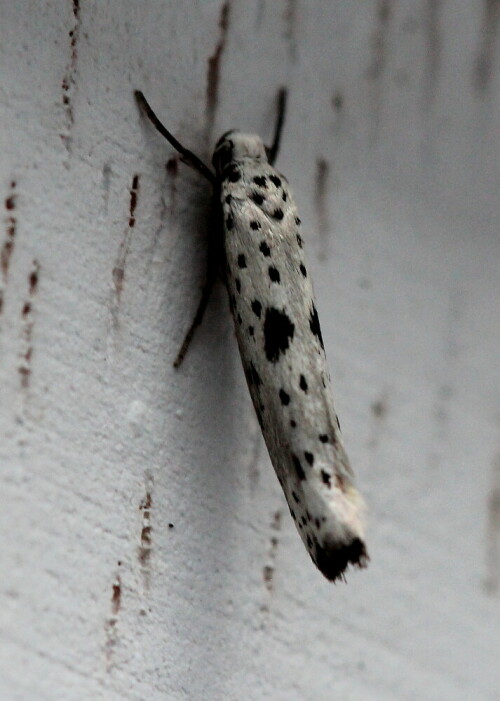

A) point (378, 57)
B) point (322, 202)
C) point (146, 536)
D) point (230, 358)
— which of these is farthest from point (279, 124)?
point (146, 536)

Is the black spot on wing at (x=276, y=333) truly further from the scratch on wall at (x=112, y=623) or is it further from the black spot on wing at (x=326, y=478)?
the scratch on wall at (x=112, y=623)

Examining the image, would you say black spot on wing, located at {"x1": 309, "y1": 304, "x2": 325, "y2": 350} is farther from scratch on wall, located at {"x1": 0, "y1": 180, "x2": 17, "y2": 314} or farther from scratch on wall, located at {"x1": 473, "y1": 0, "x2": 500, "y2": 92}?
scratch on wall, located at {"x1": 473, "y1": 0, "x2": 500, "y2": 92}

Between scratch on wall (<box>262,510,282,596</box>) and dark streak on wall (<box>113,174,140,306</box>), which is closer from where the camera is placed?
dark streak on wall (<box>113,174,140,306</box>)

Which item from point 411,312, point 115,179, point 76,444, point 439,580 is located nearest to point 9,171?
point 115,179

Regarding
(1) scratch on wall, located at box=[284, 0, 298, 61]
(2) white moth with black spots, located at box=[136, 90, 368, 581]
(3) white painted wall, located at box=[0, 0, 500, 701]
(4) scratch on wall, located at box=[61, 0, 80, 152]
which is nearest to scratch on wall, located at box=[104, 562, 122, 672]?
(3) white painted wall, located at box=[0, 0, 500, 701]

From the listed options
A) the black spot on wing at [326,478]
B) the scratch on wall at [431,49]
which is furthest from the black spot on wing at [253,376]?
the scratch on wall at [431,49]

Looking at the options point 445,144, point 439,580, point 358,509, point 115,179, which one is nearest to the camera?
point 358,509

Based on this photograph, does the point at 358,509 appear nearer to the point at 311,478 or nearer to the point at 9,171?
the point at 311,478
